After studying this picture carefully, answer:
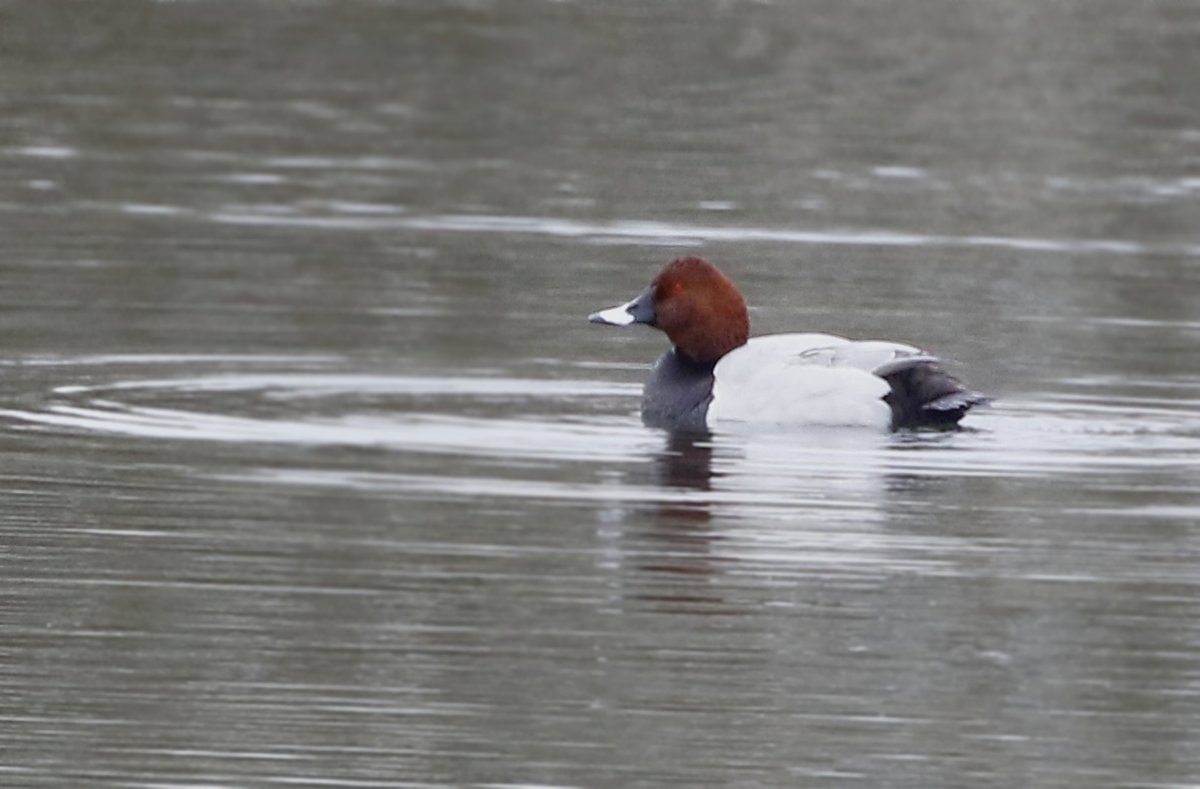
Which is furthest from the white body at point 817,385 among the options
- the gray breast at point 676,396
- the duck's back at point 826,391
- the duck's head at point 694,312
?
the duck's head at point 694,312

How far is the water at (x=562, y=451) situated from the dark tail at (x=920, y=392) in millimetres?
168

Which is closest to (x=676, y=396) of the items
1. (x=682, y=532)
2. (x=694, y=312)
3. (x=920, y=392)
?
(x=694, y=312)

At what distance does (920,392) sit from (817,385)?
1.34 feet

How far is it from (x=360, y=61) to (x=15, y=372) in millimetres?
12782

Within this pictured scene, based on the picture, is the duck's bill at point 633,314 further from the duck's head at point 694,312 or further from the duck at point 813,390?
the duck at point 813,390

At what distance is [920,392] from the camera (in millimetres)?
10523

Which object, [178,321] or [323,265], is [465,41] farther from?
[178,321]

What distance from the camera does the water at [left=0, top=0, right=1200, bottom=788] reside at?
250 inches

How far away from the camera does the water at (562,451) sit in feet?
20.8

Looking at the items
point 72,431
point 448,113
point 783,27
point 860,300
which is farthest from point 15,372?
point 783,27

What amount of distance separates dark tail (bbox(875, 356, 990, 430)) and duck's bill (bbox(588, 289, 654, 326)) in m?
1.24

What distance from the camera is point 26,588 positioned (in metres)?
7.52

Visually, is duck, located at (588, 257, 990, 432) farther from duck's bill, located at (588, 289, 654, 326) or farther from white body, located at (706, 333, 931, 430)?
duck's bill, located at (588, 289, 654, 326)

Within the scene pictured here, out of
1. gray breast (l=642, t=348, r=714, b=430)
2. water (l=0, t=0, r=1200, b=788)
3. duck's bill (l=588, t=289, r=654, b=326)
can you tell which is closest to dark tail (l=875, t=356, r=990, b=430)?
water (l=0, t=0, r=1200, b=788)
